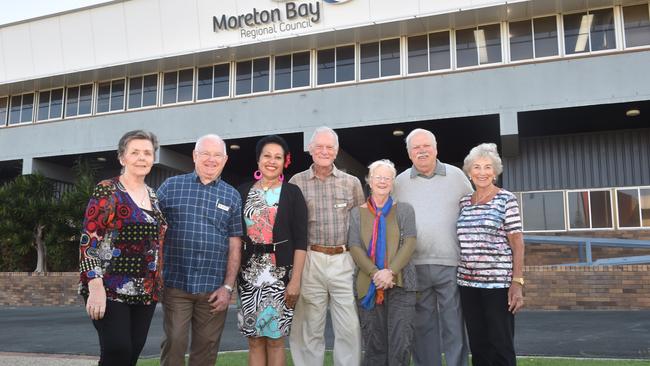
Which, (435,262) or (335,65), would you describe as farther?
(335,65)

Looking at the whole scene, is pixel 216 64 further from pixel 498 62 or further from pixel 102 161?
pixel 498 62

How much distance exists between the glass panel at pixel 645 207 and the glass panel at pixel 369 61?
7.64 meters

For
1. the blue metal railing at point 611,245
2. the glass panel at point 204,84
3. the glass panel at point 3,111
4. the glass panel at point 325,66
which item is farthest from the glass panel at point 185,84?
the blue metal railing at point 611,245

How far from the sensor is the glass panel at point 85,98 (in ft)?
55.6

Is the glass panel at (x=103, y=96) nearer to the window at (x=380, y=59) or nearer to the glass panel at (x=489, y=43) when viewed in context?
the window at (x=380, y=59)

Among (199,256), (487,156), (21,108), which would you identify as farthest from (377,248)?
(21,108)

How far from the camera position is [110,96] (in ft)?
54.5

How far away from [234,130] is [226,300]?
37.1 ft

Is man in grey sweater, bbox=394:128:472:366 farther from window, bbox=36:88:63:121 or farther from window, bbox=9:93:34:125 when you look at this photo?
window, bbox=9:93:34:125

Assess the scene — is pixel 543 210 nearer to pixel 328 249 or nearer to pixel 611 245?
pixel 611 245

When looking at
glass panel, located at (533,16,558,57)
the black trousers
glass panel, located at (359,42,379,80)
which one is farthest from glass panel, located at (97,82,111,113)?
the black trousers

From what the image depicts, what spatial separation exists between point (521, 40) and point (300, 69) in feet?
19.1

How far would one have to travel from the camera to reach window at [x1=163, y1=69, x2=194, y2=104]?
15.5 metres

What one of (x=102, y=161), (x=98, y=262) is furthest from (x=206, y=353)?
(x=102, y=161)
